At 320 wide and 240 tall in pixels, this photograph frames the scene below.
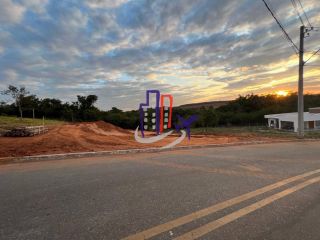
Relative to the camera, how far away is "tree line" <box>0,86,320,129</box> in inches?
1860

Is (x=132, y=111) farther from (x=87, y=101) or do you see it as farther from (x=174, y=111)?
(x=87, y=101)

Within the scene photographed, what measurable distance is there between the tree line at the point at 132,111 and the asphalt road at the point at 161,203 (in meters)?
37.0

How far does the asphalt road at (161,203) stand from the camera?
3146mm

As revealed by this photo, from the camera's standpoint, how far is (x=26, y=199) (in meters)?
4.34

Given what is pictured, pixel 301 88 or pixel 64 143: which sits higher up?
pixel 301 88

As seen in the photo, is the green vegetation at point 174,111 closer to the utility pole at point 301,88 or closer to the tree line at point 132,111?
the tree line at point 132,111

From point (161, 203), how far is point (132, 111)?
6013 cm

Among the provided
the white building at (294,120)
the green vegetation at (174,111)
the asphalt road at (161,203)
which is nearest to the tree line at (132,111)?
the green vegetation at (174,111)

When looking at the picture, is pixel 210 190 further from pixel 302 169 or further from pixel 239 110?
pixel 239 110

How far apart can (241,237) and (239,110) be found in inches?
3393

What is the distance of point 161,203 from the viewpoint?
411 cm

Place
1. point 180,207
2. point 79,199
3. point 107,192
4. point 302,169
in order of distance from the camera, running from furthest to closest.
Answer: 1. point 302,169
2. point 107,192
3. point 79,199
4. point 180,207

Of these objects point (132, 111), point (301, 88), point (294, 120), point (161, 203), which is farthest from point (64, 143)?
point (132, 111)

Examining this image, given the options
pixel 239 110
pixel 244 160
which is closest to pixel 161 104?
pixel 244 160
